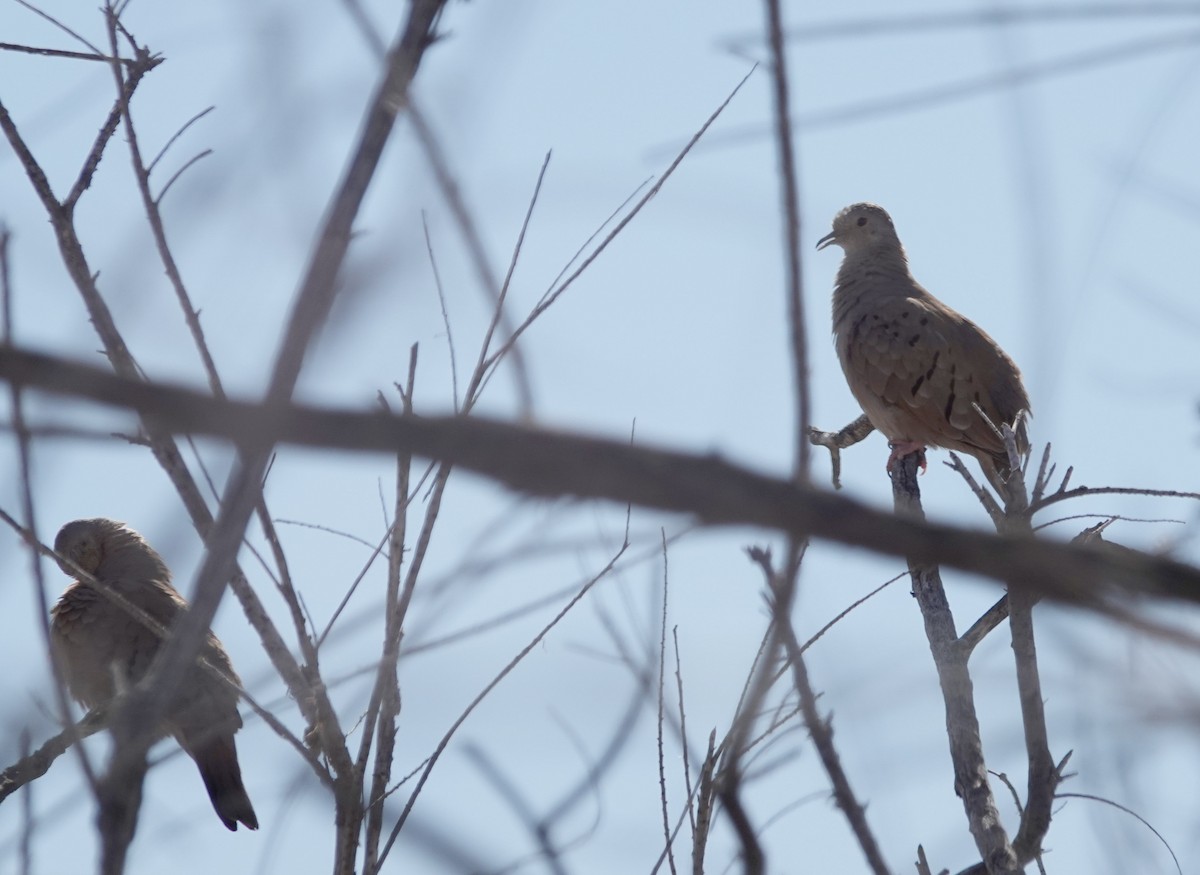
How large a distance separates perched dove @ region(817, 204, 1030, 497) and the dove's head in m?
0.84

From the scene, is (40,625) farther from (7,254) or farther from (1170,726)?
(1170,726)

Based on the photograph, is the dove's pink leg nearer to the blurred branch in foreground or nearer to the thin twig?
the thin twig

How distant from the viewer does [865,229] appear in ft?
28.6

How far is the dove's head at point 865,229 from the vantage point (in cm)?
866

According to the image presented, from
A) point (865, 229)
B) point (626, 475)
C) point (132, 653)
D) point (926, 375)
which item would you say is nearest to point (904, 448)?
point (926, 375)

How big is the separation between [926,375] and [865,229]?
6.40 ft

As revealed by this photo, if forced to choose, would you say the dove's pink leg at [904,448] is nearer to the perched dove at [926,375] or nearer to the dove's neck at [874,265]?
the perched dove at [926,375]

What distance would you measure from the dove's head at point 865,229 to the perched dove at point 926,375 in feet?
2.75

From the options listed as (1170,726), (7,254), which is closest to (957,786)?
(1170,726)

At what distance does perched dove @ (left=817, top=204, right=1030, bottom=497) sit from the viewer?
22.8ft

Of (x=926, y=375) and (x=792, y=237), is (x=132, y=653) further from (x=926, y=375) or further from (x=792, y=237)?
(x=792, y=237)

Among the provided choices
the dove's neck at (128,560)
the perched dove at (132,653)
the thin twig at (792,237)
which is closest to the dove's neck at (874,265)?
the dove's neck at (128,560)

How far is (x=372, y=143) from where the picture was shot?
1874mm

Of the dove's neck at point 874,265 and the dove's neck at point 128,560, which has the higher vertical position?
the dove's neck at point 874,265
